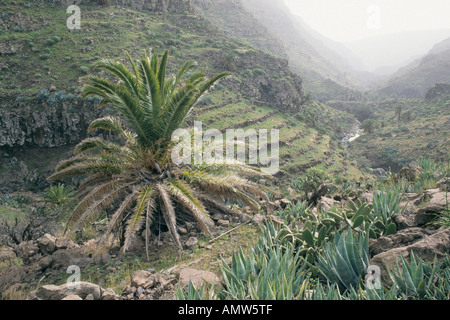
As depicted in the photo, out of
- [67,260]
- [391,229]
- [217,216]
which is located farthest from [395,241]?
[67,260]

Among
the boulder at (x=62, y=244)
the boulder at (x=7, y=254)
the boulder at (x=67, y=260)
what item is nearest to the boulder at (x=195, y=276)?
the boulder at (x=67, y=260)

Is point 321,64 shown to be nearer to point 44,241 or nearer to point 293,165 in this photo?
point 293,165

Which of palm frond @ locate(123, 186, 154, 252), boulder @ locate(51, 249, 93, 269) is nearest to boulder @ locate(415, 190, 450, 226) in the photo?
palm frond @ locate(123, 186, 154, 252)

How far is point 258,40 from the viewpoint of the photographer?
295 ft

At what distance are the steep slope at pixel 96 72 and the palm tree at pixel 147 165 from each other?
51.1 ft

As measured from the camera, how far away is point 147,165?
561 cm

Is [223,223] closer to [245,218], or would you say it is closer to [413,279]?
[245,218]

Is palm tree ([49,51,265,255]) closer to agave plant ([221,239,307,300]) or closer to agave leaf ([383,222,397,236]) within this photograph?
agave plant ([221,239,307,300])

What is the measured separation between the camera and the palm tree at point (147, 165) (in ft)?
16.8

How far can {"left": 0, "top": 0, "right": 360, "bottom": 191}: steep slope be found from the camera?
2459 cm

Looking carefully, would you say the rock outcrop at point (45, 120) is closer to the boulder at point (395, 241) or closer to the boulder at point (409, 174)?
the boulder at point (409, 174)

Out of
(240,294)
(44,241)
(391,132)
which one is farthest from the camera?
(391,132)
